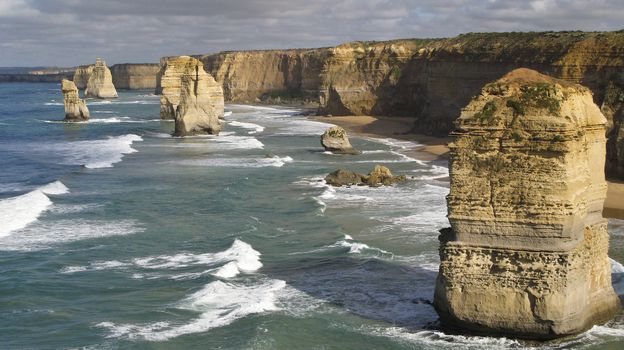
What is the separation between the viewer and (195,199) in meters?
36.3

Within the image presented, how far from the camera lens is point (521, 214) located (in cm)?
1662

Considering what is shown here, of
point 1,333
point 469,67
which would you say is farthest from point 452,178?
point 469,67

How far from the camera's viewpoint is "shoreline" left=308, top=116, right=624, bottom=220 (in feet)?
107

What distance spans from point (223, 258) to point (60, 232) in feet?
24.2

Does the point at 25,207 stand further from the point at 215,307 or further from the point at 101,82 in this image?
the point at 101,82

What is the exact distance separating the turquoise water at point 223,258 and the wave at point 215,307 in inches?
2.3

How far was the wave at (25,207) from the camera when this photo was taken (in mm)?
30953

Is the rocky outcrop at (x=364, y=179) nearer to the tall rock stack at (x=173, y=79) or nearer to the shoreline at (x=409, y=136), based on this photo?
the shoreline at (x=409, y=136)

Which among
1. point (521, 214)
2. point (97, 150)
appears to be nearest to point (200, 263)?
point (521, 214)

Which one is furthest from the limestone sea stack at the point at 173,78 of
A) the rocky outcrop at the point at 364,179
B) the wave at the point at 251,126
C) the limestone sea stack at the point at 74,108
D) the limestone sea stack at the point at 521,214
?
the limestone sea stack at the point at 521,214

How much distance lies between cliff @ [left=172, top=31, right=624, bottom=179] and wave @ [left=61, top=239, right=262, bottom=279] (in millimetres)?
20087

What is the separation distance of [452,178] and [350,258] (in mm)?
8399

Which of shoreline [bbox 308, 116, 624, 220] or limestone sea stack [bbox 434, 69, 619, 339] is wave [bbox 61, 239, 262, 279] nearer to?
limestone sea stack [bbox 434, 69, 619, 339]

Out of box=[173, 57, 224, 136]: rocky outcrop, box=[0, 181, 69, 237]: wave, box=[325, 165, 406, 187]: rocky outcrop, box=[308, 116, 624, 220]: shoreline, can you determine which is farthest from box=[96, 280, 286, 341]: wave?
box=[173, 57, 224, 136]: rocky outcrop
